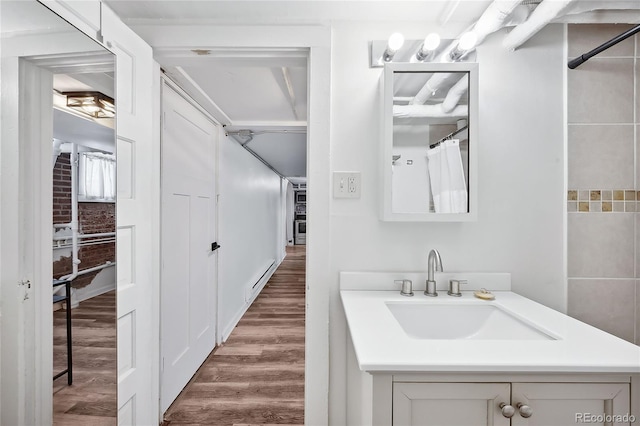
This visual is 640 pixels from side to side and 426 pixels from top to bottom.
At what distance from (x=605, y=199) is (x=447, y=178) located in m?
0.75

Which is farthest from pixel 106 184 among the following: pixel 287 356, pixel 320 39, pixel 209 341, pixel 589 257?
pixel 589 257

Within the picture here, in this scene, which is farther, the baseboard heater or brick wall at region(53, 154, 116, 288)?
the baseboard heater

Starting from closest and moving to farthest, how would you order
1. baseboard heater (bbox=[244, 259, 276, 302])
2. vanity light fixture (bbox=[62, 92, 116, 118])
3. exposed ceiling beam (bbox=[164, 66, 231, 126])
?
vanity light fixture (bbox=[62, 92, 116, 118]), exposed ceiling beam (bbox=[164, 66, 231, 126]), baseboard heater (bbox=[244, 259, 276, 302])

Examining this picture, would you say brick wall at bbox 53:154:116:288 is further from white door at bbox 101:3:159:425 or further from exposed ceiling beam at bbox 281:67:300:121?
exposed ceiling beam at bbox 281:67:300:121

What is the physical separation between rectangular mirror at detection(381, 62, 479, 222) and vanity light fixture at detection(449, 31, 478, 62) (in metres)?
0.08

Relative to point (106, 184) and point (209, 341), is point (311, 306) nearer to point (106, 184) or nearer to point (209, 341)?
point (106, 184)

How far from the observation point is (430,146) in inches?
48.9

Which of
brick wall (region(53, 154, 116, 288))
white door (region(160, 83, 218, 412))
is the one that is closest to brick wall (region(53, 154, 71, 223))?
brick wall (region(53, 154, 116, 288))

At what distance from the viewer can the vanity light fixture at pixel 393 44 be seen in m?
1.16

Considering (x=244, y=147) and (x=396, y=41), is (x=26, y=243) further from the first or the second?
(x=244, y=147)

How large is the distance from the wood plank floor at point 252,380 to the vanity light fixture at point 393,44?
2.01 metres

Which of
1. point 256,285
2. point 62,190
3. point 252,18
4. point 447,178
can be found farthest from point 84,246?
point 256,285

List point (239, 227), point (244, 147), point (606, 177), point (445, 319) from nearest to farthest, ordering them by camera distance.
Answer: point (445, 319), point (606, 177), point (239, 227), point (244, 147)

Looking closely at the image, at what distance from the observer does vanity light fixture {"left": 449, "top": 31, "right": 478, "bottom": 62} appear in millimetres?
1153
